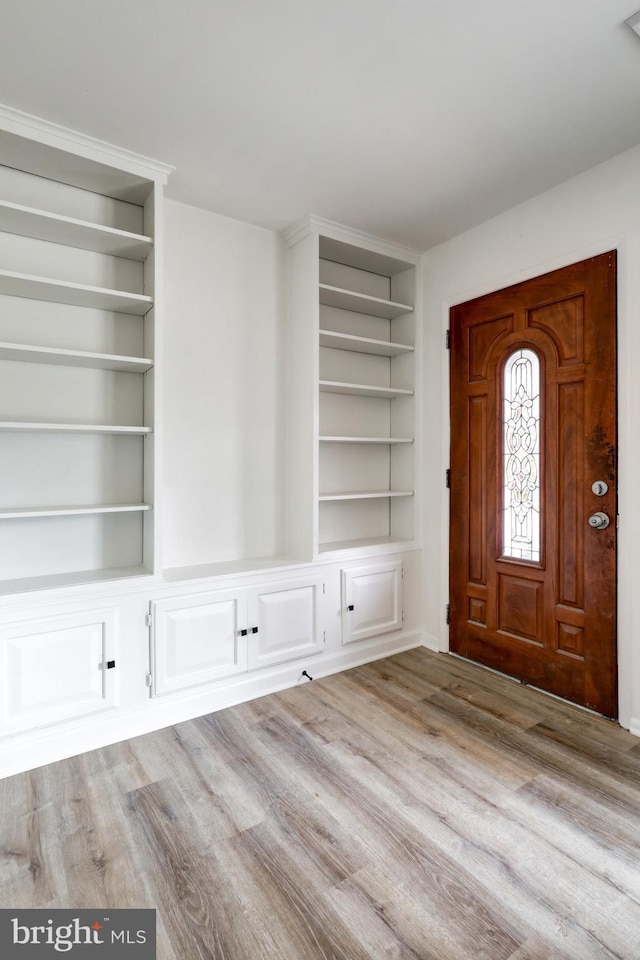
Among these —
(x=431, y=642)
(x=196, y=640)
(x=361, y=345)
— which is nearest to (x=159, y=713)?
(x=196, y=640)

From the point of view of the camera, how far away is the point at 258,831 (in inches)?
67.2

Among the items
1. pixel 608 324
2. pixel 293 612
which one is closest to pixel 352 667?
pixel 293 612

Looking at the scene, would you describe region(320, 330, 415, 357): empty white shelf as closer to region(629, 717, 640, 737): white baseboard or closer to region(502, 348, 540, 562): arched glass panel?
region(502, 348, 540, 562): arched glass panel

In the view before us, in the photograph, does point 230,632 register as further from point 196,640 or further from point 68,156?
point 68,156

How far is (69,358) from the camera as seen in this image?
2258 mm

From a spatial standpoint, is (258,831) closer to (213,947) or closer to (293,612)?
(213,947)

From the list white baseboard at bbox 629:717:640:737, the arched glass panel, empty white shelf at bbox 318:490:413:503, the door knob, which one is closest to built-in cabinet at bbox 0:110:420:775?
empty white shelf at bbox 318:490:413:503

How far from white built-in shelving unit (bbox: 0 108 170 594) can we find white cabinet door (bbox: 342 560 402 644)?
1.26 meters

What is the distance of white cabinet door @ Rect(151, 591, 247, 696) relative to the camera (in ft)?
7.86

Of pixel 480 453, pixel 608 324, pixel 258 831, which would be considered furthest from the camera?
pixel 480 453

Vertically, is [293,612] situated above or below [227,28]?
below

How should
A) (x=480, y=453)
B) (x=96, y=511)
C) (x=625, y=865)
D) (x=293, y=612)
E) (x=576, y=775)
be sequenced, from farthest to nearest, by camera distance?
(x=480, y=453) → (x=293, y=612) → (x=96, y=511) → (x=576, y=775) → (x=625, y=865)

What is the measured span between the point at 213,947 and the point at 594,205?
3.25 meters

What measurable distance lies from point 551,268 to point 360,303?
115cm
